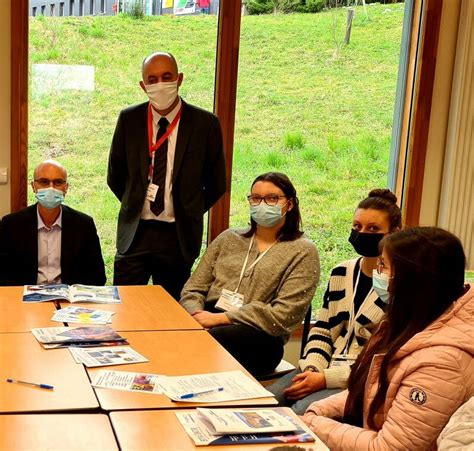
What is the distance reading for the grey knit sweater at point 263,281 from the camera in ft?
11.2

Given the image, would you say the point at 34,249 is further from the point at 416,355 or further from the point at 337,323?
the point at 416,355

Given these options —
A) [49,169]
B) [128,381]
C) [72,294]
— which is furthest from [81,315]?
[49,169]

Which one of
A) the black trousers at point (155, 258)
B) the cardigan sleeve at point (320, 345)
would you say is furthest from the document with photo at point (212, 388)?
the black trousers at point (155, 258)

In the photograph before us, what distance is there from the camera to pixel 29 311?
3.00m

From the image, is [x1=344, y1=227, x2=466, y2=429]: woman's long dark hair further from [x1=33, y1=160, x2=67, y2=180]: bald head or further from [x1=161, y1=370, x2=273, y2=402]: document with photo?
[x1=33, y1=160, x2=67, y2=180]: bald head

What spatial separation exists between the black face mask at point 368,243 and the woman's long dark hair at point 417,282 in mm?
852

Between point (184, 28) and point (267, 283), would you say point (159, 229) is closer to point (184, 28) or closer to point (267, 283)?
point (267, 283)

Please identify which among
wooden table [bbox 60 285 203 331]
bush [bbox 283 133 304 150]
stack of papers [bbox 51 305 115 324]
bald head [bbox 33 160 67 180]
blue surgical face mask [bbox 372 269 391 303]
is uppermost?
bush [bbox 283 133 304 150]

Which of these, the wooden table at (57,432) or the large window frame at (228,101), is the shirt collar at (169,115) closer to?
the large window frame at (228,101)

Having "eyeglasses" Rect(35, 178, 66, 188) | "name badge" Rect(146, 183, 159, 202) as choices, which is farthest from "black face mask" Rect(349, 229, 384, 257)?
"eyeglasses" Rect(35, 178, 66, 188)

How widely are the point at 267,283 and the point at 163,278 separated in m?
0.79

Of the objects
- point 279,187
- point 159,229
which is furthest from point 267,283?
point 159,229

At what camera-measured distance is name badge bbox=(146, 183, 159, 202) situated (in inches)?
157

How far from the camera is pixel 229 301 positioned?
3.58 meters
